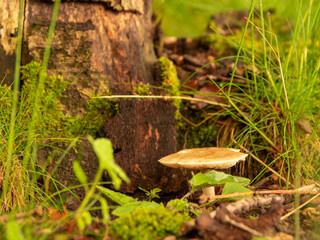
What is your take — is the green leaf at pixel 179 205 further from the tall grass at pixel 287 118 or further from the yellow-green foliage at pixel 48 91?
the yellow-green foliage at pixel 48 91

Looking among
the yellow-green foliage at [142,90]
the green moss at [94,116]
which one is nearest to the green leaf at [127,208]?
the green moss at [94,116]

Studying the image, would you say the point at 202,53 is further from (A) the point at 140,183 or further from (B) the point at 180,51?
(A) the point at 140,183

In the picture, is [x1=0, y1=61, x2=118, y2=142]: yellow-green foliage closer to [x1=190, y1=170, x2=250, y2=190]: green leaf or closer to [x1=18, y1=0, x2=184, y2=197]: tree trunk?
[x1=18, y1=0, x2=184, y2=197]: tree trunk

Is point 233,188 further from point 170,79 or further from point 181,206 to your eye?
point 170,79

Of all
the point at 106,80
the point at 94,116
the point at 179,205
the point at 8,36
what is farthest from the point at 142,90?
the point at 179,205

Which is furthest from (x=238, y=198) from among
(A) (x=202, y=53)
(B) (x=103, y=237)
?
(A) (x=202, y=53)

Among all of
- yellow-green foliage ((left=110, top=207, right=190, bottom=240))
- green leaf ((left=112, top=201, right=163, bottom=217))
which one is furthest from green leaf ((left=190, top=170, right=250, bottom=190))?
yellow-green foliage ((left=110, top=207, right=190, bottom=240))
